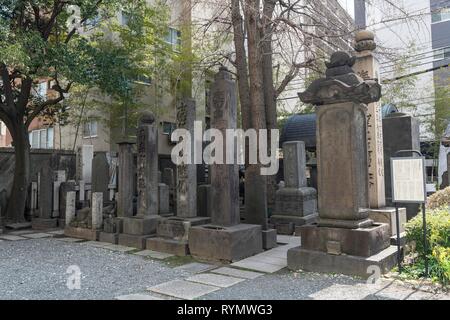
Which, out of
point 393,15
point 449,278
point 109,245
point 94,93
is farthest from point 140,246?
point 94,93

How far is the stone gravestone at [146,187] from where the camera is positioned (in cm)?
934

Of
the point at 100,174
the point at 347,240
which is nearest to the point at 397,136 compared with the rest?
the point at 347,240

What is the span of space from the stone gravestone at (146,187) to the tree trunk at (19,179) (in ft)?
18.2

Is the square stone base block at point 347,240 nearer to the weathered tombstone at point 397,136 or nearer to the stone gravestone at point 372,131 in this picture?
the stone gravestone at point 372,131

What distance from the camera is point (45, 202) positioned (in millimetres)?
12609

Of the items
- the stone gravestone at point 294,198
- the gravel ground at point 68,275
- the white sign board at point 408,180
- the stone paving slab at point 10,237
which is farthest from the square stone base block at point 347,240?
the stone paving slab at point 10,237

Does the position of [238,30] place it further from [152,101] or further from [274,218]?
[152,101]

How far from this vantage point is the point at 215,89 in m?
8.12

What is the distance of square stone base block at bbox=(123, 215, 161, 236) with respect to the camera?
363 inches

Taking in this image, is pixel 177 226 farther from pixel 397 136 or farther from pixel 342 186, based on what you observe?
pixel 397 136

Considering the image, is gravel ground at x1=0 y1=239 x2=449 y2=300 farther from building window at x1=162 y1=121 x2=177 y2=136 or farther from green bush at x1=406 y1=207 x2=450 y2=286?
building window at x1=162 y1=121 x2=177 y2=136

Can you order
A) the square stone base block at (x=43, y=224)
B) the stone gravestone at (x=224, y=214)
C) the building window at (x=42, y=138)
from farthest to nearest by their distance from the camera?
the building window at (x=42, y=138) → the square stone base block at (x=43, y=224) → the stone gravestone at (x=224, y=214)

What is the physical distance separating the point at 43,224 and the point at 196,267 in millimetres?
7466

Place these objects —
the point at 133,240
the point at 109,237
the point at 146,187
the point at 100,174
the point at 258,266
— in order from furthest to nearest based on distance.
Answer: the point at 100,174 → the point at 109,237 → the point at 146,187 → the point at 133,240 → the point at 258,266
